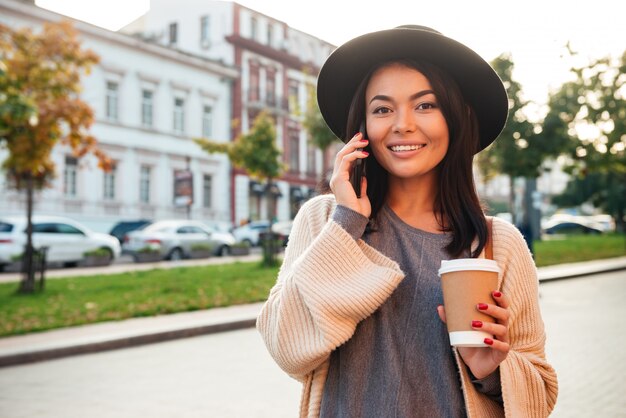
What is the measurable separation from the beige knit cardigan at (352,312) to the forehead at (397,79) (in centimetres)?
41

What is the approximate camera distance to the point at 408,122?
188cm

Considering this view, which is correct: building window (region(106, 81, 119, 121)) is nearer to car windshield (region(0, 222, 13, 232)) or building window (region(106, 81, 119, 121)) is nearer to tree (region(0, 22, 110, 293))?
car windshield (region(0, 222, 13, 232))

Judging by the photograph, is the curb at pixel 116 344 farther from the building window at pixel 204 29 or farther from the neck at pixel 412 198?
the building window at pixel 204 29

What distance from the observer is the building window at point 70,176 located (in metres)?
30.6

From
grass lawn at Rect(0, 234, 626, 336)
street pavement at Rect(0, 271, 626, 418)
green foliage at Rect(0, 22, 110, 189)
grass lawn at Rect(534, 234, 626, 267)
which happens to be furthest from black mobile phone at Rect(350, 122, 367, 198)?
grass lawn at Rect(534, 234, 626, 267)

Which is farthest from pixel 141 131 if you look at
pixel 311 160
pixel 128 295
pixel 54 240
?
pixel 128 295

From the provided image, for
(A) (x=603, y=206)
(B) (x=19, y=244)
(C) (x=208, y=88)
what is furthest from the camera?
(A) (x=603, y=206)

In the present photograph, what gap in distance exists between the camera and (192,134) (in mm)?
37375

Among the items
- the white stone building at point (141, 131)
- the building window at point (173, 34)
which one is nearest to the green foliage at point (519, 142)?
the white stone building at point (141, 131)

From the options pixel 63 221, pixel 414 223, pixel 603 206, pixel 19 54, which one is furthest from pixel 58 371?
pixel 603 206

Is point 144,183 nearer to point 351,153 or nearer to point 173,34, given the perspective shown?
point 173,34

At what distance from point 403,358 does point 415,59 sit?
0.79 metres

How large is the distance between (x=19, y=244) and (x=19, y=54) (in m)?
7.60

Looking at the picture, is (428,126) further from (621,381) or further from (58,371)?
(58,371)
